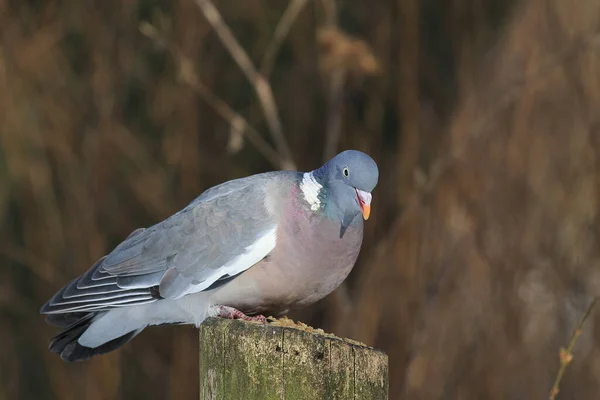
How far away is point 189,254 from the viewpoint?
11.2ft

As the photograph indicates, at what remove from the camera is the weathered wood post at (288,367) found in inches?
83.1

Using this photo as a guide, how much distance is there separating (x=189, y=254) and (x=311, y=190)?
495 millimetres

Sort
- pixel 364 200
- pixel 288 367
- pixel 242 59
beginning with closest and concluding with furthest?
1. pixel 288 367
2. pixel 364 200
3. pixel 242 59

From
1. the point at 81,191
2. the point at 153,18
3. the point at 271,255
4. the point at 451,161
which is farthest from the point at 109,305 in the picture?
the point at 153,18

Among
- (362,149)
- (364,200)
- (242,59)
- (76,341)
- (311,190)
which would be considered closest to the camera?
(364,200)

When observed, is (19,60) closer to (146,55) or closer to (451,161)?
(146,55)

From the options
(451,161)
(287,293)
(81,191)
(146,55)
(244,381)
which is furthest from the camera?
(146,55)

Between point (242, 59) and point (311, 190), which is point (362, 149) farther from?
point (311, 190)

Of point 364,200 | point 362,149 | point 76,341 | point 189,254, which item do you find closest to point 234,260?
point 189,254

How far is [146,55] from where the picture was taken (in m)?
6.23

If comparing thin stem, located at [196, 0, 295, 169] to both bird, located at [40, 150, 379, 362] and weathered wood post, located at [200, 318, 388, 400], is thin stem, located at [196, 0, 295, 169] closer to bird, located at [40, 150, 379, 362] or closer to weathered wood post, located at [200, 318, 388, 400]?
bird, located at [40, 150, 379, 362]

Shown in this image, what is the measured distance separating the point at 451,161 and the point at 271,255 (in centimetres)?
192

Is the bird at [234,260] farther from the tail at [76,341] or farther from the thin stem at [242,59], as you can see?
the thin stem at [242,59]

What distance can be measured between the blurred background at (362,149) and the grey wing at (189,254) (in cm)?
121
